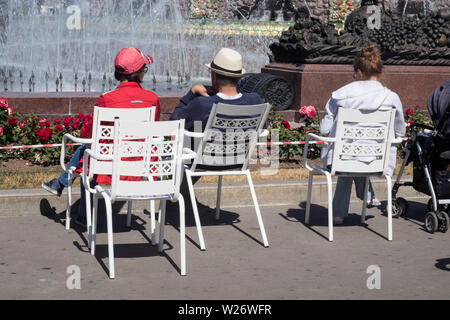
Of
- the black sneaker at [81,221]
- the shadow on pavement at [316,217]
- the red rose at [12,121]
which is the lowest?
the shadow on pavement at [316,217]

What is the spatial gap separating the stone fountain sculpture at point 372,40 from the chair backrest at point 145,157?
7530 mm

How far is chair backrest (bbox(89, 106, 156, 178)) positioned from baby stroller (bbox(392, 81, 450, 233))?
2.68 m

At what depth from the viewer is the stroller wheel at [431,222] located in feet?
24.8

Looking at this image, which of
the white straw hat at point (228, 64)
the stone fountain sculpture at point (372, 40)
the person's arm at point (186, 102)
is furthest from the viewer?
the stone fountain sculpture at point (372, 40)

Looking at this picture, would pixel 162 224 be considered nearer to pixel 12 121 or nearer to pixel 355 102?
pixel 355 102

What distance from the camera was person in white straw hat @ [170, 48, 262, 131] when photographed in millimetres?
7043

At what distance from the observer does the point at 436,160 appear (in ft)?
26.0

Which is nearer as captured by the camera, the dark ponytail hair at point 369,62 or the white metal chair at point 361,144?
the white metal chair at point 361,144

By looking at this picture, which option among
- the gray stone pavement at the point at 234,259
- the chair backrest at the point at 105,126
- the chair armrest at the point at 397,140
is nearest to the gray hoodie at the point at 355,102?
the chair armrest at the point at 397,140

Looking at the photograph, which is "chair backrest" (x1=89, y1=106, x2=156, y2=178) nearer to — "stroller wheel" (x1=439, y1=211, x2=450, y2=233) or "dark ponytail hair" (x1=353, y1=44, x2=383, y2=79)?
"dark ponytail hair" (x1=353, y1=44, x2=383, y2=79)

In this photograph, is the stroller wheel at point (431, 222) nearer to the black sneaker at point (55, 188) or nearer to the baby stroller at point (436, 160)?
the baby stroller at point (436, 160)

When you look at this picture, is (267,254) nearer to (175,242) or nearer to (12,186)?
(175,242)

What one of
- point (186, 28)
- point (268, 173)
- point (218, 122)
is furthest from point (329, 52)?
point (186, 28)

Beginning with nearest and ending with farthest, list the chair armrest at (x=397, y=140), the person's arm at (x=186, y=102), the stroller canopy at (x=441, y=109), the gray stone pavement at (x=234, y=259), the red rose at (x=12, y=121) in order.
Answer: the gray stone pavement at (x=234, y=259)
the person's arm at (x=186, y=102)
the chair armrest at (x=397, y=140)
the stroller canopy at (x=441, y=109)
the red rose at (x=12, y=121)
